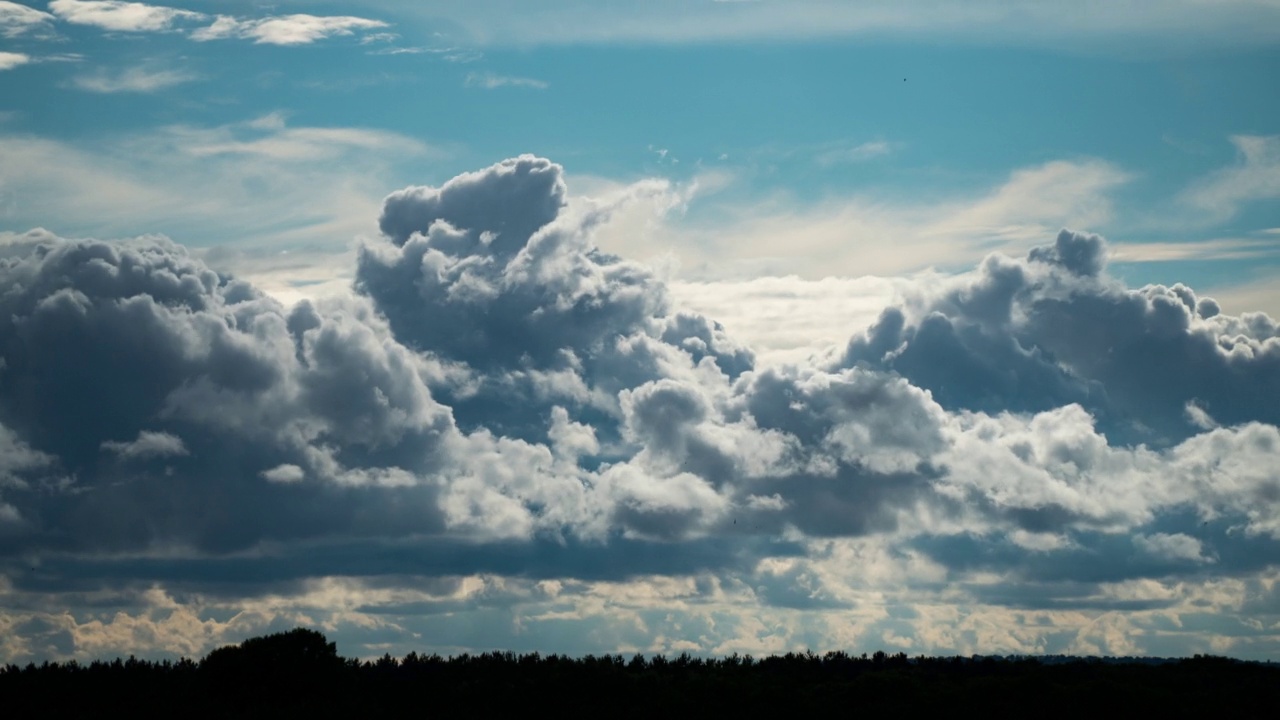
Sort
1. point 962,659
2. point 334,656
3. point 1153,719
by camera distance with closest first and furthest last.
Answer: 1. point 1153,719
2. point 334,656
3. point 962,659

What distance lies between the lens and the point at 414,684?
293 feet

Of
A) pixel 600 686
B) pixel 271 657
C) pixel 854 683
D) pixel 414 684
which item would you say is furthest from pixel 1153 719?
pixel 271 657

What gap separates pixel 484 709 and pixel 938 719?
1078 inches

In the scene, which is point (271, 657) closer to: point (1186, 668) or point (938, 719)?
point (938, 719)

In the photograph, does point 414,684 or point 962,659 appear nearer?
point 414,684

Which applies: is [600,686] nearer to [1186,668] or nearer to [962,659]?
[962,659]

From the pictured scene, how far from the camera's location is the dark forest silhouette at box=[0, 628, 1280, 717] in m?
76.5

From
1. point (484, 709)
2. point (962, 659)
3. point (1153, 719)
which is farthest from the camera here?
point (962, 659)

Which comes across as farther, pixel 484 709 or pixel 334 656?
pixel 334 656

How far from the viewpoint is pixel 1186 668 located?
8994 centimetres

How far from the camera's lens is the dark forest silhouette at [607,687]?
7650 cm

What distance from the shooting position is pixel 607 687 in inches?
3396

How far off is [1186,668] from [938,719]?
2447 cm

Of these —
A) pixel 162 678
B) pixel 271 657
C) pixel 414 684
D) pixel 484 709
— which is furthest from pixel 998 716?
pixel 162 678
